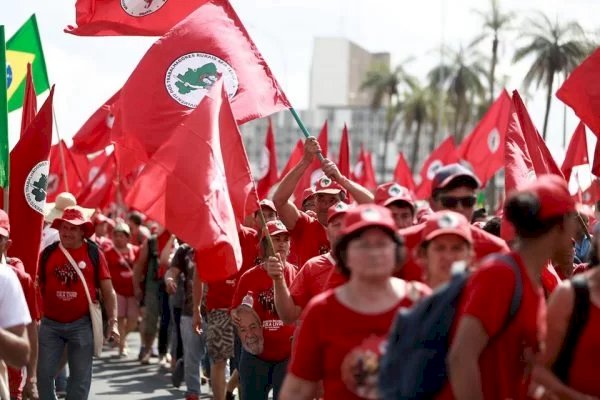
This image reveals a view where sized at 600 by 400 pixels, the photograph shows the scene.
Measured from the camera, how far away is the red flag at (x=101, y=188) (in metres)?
19.7

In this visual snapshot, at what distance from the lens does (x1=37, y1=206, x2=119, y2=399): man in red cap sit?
9.89 metres

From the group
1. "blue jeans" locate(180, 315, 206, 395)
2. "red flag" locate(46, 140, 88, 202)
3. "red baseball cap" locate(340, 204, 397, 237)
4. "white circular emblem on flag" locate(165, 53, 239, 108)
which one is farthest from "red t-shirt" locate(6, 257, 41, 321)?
"red flag" locate(46, 140, 88, 202)

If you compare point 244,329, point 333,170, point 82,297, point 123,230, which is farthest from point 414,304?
point 123,230

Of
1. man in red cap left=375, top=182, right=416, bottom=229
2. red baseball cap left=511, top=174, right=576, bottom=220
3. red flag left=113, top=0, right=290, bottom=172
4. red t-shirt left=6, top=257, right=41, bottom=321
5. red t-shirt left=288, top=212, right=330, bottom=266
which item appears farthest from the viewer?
red t-shirt left=288, top=212, right=330, bottom=266

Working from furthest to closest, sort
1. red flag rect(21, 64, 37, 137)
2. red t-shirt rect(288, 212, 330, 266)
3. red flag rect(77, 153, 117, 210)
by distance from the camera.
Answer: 1. red flag rect(77, 153, 117, 210)
2. red flag rect(21, 64, 37, 137)
3. red t-shirt rect(288, 212, 330, 266)

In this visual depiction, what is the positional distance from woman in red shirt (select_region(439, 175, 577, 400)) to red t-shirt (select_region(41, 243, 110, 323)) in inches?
221

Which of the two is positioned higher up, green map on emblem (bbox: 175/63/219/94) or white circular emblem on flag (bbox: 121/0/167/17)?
white circular emblem on flag (bbox: 121/0/167/17)

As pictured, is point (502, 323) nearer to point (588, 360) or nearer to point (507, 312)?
point (507, 312)

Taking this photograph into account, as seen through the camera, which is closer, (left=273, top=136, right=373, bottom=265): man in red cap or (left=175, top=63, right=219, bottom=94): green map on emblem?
(left=273, top=136, right=373, bottom=265): man in red cap

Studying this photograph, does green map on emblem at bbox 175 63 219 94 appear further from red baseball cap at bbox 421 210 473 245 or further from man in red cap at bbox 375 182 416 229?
red baseball cap at bbox 421 210 473 245

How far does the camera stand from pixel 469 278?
182 inches

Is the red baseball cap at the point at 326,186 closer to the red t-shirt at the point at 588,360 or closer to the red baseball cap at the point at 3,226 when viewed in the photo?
the red baseball cap at the point at 3,226

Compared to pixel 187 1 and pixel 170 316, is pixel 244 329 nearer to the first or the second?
pixel 187 1

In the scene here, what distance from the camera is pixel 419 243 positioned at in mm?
5531
